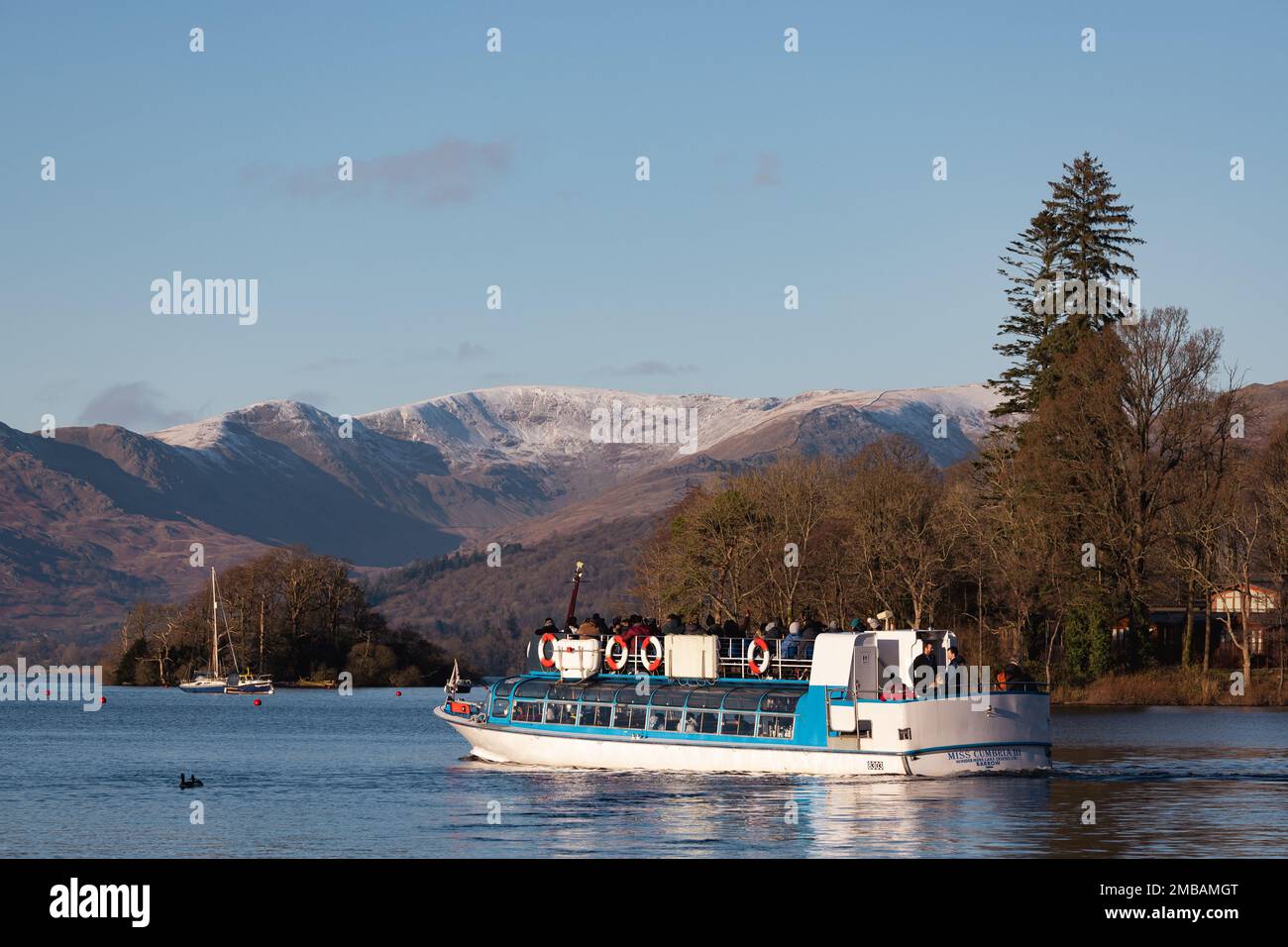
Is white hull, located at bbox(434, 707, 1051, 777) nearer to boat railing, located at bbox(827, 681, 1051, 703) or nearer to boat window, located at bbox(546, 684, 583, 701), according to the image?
boat window, located at bbox(546, 684, 583, 701)

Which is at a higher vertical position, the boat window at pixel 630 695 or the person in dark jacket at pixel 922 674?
the person in dark jacket at pixel 922 674

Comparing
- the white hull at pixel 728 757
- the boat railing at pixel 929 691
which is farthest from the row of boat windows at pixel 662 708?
the boat railing at pixel 929 691

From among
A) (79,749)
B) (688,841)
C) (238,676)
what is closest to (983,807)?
(688,841)

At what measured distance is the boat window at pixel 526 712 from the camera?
2721 inches

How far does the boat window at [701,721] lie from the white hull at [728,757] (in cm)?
60

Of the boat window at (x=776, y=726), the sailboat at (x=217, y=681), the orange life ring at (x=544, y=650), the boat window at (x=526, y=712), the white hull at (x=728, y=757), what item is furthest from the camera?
the sailboat at (x=217, y=681)

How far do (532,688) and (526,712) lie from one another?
99cm

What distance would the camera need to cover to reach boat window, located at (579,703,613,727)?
66.2 m

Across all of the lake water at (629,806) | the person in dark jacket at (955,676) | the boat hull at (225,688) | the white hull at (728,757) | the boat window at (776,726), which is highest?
the person in dark jacket at (955,676)

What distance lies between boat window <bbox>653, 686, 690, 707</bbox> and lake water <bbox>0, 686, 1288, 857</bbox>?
2802 mm

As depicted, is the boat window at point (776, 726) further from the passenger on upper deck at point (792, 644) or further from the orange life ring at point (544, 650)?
the orange life ring at point (544, 650)

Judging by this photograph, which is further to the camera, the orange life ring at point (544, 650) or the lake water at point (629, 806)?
the orange life ring at point (544, 650)

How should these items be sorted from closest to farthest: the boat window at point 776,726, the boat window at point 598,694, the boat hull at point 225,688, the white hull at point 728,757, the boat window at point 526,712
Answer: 1. the white hull at point 728,757
2. the boat window at point 776,726
3. the boat window at point 598,694
4. the boat window at point 526,712
5. the boat hull at point 225,688

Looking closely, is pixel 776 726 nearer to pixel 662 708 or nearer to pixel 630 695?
pixel 662 708
